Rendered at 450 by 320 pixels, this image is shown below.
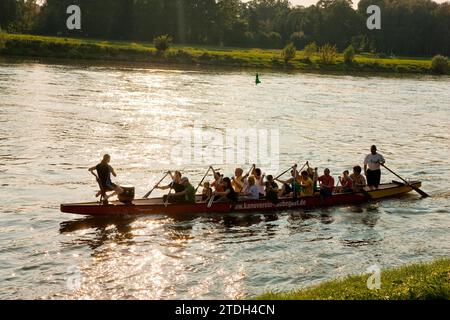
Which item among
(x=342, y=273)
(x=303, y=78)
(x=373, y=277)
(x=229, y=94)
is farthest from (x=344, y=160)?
(x=303, y=78)

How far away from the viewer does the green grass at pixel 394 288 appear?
39.9 feet

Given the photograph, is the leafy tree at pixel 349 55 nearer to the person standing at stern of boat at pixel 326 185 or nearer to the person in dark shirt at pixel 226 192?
the person standing at stern of boat at pixel 326 185

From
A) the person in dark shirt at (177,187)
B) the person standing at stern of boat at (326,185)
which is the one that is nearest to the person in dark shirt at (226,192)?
the person in dark shirt at (177,187)

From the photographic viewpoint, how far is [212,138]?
3950 cm

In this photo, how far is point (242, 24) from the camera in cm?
14025

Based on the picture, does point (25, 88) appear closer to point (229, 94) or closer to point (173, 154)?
point (229, 94)

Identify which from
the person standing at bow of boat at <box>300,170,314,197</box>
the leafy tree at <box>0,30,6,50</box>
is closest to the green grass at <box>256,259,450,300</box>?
the person standing at bow of boat at <box>300,170,314,197</box>

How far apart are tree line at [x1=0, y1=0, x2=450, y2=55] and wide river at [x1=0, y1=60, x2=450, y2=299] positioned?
175 feet

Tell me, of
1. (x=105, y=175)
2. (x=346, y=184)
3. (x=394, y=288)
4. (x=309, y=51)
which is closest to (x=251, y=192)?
(x=346, y=184)

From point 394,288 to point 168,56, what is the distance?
283ft

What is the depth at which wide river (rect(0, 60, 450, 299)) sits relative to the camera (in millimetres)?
16750

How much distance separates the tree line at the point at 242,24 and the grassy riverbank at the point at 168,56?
61.3ft

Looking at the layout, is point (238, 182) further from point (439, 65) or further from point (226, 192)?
point (439, 65)

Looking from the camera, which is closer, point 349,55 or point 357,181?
point 357,181
